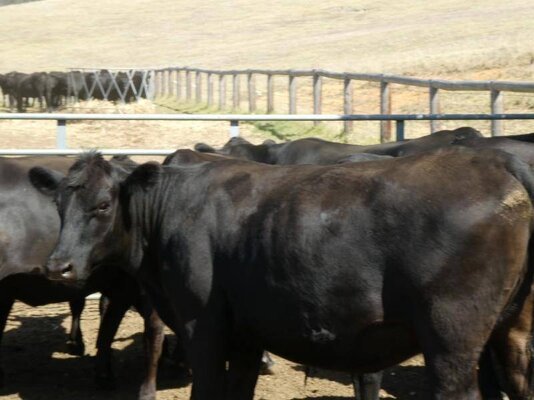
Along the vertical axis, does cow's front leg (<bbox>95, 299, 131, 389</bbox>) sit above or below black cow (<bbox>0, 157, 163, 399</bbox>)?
below

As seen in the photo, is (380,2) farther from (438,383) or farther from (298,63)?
(438,383)

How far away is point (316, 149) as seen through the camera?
9.73 m

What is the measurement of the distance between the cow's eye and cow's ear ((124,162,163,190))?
173 mm

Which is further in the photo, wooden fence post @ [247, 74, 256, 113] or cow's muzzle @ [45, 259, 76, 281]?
wooden fence post @ [247, 74, 256, 113]

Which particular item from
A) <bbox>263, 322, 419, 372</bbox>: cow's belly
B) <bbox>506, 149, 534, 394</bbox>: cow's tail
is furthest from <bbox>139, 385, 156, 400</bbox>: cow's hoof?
<bbox>506, 149, 534, 394</bbox>: cow's tail

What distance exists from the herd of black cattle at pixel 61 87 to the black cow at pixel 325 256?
29.2 m

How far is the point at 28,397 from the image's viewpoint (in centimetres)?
766

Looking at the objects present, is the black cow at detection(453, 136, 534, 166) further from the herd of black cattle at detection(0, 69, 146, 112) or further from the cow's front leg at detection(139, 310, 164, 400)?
the herd of black cattle at detection(0, 69, 146, 112)

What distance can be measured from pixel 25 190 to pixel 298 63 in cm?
3828

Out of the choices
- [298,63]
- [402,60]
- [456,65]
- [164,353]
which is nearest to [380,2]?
[298,63]

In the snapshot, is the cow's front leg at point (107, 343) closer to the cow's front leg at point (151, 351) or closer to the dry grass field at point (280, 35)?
the cow's front leg at point (151, 351)

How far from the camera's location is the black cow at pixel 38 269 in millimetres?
7688

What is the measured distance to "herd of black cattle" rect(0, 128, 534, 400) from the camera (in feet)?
15.7

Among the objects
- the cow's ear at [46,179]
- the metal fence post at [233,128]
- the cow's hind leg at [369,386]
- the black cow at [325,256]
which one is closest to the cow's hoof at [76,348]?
the cow's ear at [46,179]
